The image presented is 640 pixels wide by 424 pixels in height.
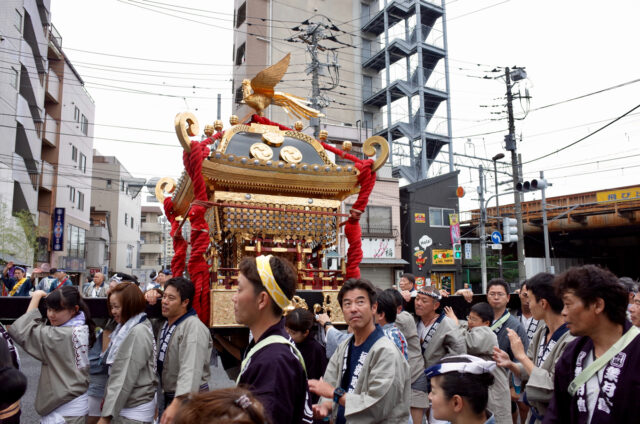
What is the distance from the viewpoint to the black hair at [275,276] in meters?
2.09

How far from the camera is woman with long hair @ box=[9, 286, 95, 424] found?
330cm

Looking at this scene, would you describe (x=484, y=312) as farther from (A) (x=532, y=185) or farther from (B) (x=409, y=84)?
(B) (x=409, y=84)

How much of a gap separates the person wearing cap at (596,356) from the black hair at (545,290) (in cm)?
79

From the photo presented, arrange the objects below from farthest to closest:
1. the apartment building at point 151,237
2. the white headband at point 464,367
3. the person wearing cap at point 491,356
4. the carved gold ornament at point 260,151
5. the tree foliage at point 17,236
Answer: the apartment building at point 151,237
the tree foliage at point 17,236
the carved gold ornament at point 260,151
the person wearing cap at point 491,356
the white headband at point 464,367

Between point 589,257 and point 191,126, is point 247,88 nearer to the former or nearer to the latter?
point 191,126

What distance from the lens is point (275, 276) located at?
2107 mm

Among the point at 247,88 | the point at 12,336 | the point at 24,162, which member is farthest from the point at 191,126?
the point at 24,162

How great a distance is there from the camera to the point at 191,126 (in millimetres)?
4254

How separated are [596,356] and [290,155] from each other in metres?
3.32

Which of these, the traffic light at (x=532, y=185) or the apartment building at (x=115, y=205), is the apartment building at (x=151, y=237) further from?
the traffic light at (x=532, y=185)

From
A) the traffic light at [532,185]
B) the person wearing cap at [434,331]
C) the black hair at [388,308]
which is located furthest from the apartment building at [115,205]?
the black hair at [388,308]

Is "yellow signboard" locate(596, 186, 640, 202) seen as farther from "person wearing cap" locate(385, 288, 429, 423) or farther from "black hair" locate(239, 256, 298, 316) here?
"black hair" locate(239, 256, 298, 316)

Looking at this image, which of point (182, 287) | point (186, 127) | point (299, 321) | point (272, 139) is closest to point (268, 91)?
point (272, 139)

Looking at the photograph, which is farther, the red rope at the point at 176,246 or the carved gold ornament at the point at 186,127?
the red rope at the point at 176,246
